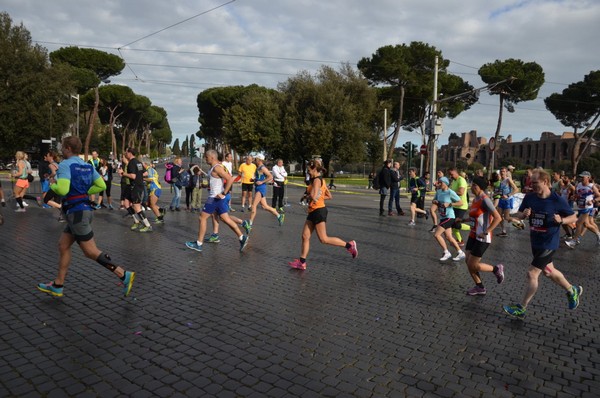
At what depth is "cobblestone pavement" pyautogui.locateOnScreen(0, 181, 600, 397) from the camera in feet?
10.9

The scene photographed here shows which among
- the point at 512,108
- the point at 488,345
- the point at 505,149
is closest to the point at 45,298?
the point at 488,345

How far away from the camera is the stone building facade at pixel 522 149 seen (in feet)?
271

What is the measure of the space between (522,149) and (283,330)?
101956mm

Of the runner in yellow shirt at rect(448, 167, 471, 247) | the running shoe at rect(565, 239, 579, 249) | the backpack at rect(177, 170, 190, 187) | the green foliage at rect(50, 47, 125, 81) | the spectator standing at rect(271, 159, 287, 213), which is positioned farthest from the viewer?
the green foliage at rect(50, 47, 125, 81)

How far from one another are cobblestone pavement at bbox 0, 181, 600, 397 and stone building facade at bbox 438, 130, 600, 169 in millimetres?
72577

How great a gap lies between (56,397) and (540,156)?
3885 inches

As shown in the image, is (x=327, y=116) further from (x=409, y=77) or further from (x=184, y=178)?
(x=184, y=178)

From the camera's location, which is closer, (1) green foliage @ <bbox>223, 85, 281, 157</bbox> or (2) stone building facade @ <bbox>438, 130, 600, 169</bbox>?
(1) green foliage @ <bbox>223, 85, 281, 157</bbox>

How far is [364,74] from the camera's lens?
4781 cm

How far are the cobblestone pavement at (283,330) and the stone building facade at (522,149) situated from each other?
72.6 metres

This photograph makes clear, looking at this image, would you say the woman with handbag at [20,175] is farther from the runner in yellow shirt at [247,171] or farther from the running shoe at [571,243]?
the running shoe at [571,243]

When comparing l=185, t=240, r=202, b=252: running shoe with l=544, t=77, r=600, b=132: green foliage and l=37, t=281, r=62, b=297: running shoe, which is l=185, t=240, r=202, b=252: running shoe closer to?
l=37, t=281, r=62, b=297: running shoe

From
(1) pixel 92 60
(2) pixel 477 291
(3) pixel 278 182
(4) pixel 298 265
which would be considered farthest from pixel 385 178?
(1) pixel 92 60

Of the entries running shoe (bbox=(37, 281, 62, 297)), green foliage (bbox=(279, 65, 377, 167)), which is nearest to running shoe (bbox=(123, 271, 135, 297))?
running shoe (bbox=(37, 281, 62, 297))
